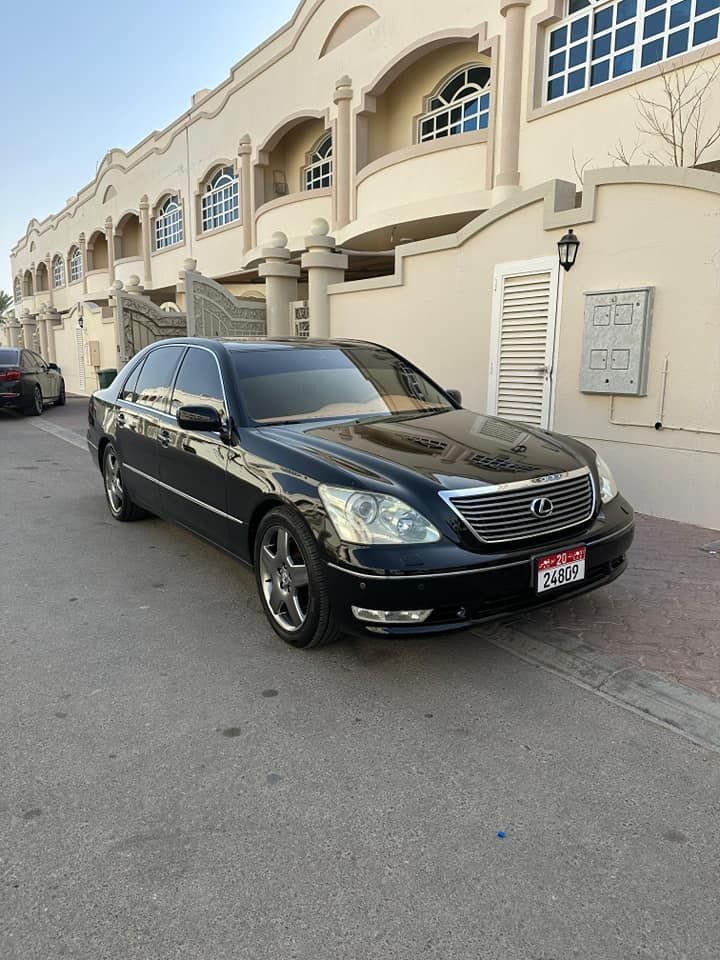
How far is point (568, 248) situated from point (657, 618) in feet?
13.3

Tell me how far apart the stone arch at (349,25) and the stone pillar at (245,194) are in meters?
Result: 4.18

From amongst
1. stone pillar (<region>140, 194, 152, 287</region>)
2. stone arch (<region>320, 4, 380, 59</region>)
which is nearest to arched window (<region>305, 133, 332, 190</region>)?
stone arch (<region>320, 4, 380, 59</region>)

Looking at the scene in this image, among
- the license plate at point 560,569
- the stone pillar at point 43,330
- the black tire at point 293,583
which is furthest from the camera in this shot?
the stone pillar at point 43,330

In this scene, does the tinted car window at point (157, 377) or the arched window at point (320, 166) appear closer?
the tinted car window at point (157, 377)

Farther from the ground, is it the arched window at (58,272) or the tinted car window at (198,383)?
the arched window at (58,272)

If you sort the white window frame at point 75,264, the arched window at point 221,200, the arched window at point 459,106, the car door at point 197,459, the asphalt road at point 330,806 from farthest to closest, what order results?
the white window frame at point 75,264, the arched window at point 221,200, the arched window at point 459,106, the car door at point 197,459, the asphalt road at point 330,806

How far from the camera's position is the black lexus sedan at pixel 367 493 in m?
3.19

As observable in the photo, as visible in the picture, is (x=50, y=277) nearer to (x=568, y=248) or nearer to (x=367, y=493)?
(x=568, y=248)

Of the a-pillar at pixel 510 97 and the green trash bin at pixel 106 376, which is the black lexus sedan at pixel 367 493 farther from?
the green trash bin at pixel 106 376

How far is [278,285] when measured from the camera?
13.0 metres

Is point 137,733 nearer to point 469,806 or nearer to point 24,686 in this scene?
point 24,686

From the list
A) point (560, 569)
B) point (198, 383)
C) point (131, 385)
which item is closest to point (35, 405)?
point (131, 385)

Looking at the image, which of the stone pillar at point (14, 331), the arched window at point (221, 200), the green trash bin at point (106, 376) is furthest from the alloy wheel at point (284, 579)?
the stone pillar at point (14, 331)

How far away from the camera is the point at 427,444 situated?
3.82 metres
